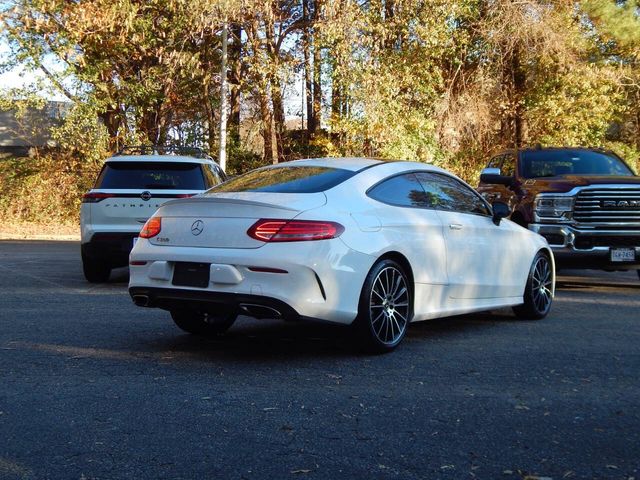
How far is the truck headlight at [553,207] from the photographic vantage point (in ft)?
37.0

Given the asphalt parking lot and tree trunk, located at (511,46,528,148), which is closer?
the asphalt parking lot

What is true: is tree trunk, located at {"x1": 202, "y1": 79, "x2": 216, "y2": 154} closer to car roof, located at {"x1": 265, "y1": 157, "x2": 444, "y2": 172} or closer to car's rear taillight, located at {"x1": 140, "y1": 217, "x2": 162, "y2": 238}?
car roof, located at {"x1": 265, "y1": 157, "x2": 444, "y2": 172}

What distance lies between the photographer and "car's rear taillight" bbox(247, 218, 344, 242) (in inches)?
236

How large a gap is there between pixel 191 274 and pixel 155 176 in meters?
5.22

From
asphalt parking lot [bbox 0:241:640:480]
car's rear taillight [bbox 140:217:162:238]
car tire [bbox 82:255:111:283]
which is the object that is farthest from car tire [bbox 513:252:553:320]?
car tire [bbox 82:255:111:283]

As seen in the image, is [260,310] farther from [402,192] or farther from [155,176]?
[155,176]

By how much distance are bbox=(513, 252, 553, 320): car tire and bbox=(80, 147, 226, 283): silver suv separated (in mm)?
4547

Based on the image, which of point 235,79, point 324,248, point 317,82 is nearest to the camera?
point 324,248

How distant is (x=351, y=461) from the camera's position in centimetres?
396

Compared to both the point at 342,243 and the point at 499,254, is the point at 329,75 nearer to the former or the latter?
the point at 499,254

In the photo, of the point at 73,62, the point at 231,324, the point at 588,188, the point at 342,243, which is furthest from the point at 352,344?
the point at 73,62

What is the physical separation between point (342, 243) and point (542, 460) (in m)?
→ 2.53

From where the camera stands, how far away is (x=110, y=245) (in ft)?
36.1

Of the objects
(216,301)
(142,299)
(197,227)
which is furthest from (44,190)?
(216,301)
